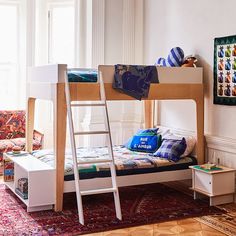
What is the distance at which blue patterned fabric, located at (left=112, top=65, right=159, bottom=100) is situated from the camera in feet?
14.8

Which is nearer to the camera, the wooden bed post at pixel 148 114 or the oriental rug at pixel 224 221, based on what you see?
the oriental rug at pixel 224 221

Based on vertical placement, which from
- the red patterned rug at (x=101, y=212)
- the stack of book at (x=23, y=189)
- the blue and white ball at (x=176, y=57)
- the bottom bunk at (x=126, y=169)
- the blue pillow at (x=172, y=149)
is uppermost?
the blue and white ball at (x=176, y=57)

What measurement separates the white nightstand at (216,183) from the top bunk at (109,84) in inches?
34.2

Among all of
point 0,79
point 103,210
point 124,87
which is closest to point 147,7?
point 124,87

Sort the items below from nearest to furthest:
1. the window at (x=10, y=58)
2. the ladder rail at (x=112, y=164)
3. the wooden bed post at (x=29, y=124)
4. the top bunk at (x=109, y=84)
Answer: the ladder rail at (x=112, y=164) < the top bunk at (x=109, y=84) < the wooden bed post at (x=29, y=124) < the window at (x=10, y=58)

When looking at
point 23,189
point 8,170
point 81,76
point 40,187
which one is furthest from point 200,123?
point 8,170

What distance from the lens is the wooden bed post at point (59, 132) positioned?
4191 millimetres

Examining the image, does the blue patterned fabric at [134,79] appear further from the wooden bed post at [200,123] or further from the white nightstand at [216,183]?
the white nightstand at [216,183]

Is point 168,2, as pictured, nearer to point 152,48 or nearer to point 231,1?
point 152,48

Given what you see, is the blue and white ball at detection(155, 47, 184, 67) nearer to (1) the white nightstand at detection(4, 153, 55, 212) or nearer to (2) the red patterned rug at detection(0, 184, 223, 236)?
(2) the red patterned rug at detection(0, 184, 223, 236)

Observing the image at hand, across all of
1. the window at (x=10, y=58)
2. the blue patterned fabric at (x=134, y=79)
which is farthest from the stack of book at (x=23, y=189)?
the window at (x=10, y=58)

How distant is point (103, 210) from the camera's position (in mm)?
4332

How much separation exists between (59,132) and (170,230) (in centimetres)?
138

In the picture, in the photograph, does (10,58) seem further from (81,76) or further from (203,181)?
(203,181)
